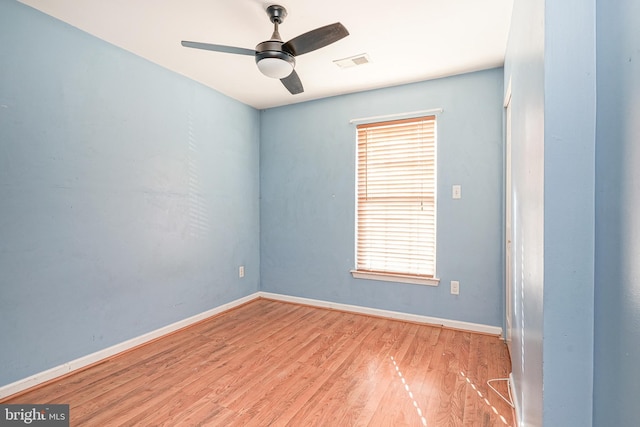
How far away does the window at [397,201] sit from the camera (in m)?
3.20

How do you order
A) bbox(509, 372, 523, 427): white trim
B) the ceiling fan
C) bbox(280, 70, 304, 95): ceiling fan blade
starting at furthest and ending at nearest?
bbox(280, 70, 304, 95): ceiling fan blade → the ceiling fan → bbox(509, 372, 523, 427): white trim

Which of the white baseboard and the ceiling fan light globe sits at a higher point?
the ceiling fan light globe

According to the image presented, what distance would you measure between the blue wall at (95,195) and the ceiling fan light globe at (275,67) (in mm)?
1388

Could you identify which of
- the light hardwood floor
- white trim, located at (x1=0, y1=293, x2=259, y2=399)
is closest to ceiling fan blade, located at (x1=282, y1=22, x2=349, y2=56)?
the light hardwood floor

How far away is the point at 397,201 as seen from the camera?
334 cm

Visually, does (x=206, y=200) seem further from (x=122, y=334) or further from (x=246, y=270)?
(x=122, y=334)

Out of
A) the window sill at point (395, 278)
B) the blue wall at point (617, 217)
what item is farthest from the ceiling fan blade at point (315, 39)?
the window sill at point (395, 278)

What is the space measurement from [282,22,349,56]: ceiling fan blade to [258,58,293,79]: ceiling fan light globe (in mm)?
81

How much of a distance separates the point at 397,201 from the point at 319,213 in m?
0.95

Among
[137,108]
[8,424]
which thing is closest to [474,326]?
[8,424]

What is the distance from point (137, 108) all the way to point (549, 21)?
292cm

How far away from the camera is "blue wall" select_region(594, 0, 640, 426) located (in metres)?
0.70

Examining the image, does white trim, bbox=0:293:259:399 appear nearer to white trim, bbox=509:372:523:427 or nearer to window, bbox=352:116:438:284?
window, bbox=352:116:438:284

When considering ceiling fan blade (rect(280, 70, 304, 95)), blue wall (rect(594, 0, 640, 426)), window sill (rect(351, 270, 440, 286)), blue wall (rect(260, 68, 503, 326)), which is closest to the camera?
blue wall (rect(594, 0, 640, 426))
